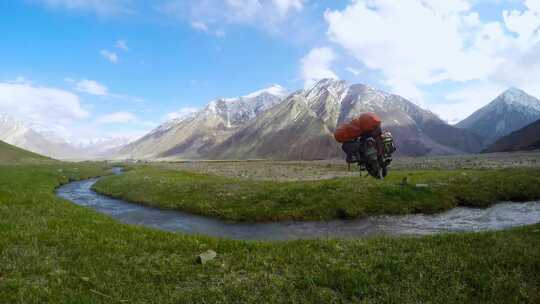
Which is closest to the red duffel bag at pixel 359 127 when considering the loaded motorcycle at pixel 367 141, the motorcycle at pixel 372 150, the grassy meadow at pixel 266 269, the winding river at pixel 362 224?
the loaded motorcycle at pixel 367 141

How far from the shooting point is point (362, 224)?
74.9 feet

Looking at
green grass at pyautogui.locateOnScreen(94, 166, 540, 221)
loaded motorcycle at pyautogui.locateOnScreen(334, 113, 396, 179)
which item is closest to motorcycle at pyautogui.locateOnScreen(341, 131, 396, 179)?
loaded motorcycle at pyautogui.locateOnScreen(334, 113, 396, 179)

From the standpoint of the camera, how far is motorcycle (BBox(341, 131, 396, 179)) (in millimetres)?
29234

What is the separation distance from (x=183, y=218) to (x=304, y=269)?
18.9 metres

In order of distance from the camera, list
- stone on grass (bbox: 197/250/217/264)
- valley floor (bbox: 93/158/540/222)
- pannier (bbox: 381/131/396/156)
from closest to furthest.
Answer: stone on grass (bbox: 197/250/217/264)
valley floor (bbox: 93/158/540/222)
pannier (bbox: 381/131/396/156)

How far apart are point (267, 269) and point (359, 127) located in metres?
20.8

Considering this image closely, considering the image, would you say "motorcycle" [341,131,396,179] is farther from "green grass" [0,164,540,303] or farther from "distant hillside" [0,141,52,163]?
"distant hillside" [0,141,52,163]

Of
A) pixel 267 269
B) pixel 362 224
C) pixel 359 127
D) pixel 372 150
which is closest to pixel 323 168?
pixel 372 150

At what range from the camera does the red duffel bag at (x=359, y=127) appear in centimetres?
2877

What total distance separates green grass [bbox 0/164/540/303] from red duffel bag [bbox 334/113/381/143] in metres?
15.2

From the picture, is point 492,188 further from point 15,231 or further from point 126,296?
point 15,231

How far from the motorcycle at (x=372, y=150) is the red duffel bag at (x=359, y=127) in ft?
1.77

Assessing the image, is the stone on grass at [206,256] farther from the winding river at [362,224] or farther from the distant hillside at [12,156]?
the distant hillside at [12,156]

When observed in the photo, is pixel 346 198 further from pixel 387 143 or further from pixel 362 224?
pixel 387 143
